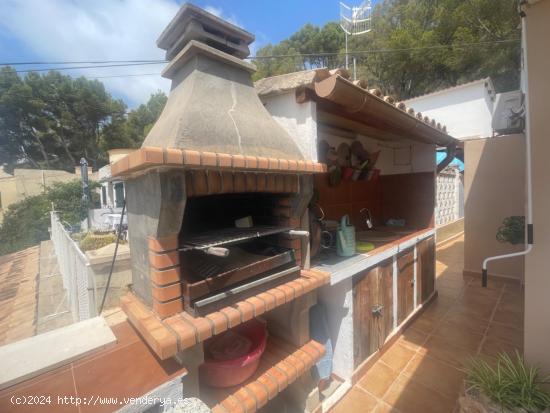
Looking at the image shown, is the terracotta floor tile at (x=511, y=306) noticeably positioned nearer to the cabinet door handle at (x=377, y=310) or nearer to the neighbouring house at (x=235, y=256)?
the neighbouring house at (x=235, y=256)

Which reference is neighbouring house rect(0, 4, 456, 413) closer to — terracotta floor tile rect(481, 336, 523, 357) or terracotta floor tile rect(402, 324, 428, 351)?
terracotta floor tile rect(402, 324, 428, 351)

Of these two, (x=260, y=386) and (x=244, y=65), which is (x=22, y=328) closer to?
(x=260, y=386)

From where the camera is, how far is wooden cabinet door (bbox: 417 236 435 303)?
12.7 feet

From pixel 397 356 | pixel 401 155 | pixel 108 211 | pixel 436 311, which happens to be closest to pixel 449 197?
pixel 401 155

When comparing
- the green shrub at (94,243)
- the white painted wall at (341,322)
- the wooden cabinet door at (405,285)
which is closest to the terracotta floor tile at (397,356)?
the wooden cabinet door at (405,285)

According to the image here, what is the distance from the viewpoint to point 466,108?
9.75m

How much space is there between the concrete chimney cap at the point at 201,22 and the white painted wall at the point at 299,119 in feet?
1.97

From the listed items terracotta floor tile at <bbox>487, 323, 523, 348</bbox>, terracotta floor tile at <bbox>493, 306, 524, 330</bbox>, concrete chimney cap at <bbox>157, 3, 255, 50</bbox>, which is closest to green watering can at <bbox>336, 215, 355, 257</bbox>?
concrete chimney cap at <bbox>157, 3, 255, 50</bbox>

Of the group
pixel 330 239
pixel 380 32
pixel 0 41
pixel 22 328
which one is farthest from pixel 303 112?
pixel 380 32

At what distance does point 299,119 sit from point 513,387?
9.53ft

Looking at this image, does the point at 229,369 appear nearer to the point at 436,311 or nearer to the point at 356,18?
the point at 436,311

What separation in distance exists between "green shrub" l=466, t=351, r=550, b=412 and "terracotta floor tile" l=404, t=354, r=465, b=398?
1.71ft

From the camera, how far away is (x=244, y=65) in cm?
212

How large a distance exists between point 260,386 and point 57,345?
4.75 feet
